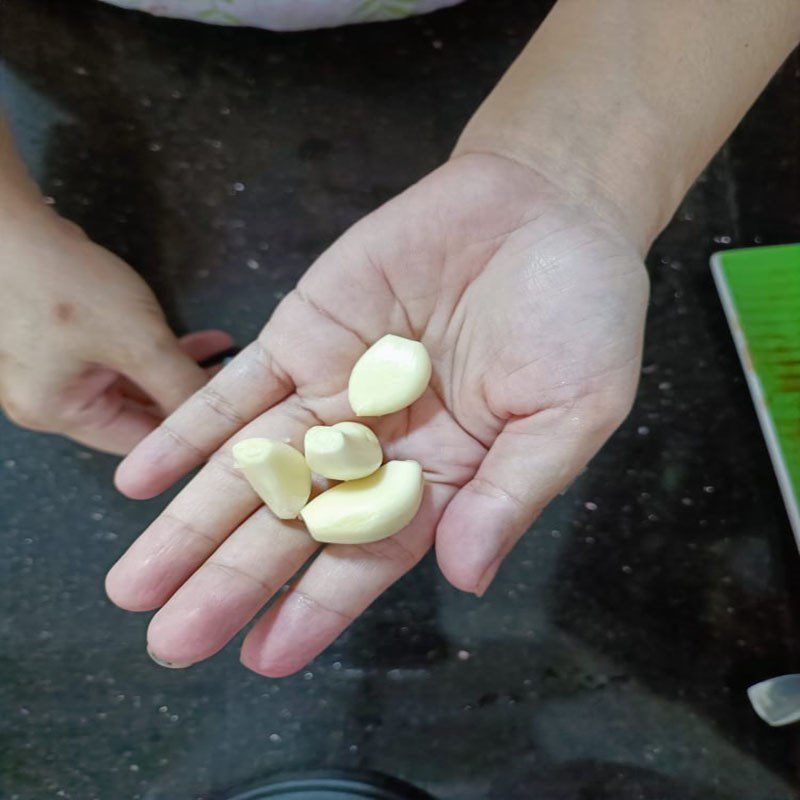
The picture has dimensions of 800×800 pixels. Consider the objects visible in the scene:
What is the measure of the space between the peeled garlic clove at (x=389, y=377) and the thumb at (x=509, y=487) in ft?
0.23

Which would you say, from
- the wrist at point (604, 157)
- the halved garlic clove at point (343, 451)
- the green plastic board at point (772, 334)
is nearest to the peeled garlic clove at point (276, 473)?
the halved garlic clove at point (343, 451)

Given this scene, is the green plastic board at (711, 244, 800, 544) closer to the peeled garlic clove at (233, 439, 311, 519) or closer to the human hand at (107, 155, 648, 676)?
the human hand at (107, 155, 648, 676)

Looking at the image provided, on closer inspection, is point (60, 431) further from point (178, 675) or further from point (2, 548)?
point (178, 675)

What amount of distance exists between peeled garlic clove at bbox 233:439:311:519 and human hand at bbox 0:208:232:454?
0.57 ft

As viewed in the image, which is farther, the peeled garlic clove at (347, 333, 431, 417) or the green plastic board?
the green plastic board

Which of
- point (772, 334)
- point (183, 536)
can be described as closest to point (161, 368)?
point (183, 536)

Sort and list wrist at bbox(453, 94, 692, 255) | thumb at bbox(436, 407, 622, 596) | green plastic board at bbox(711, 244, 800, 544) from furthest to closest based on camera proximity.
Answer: green plastic board at bbox(711, 244, 800, 544)
wrist at bbox(453, 94, 692, 255)
thumb at bbox(436, 407, 622, 596)

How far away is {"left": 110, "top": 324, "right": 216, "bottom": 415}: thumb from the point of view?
0.62m

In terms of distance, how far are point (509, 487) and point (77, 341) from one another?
36 cm

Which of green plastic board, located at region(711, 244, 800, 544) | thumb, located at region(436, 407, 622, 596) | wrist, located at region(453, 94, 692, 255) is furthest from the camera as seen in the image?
green plastic board, located at region(711, 244, 800, 544)

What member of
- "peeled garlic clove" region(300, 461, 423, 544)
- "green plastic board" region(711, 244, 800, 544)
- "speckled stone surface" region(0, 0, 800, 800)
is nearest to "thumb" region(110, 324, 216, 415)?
"speckled stone surface" region(0, 0, 800, 800)

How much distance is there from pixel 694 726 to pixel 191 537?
433 mm

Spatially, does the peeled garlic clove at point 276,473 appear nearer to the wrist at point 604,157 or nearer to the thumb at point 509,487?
Result: the thumb at point 509,487

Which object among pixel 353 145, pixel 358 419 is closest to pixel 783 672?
pixel 358 419
